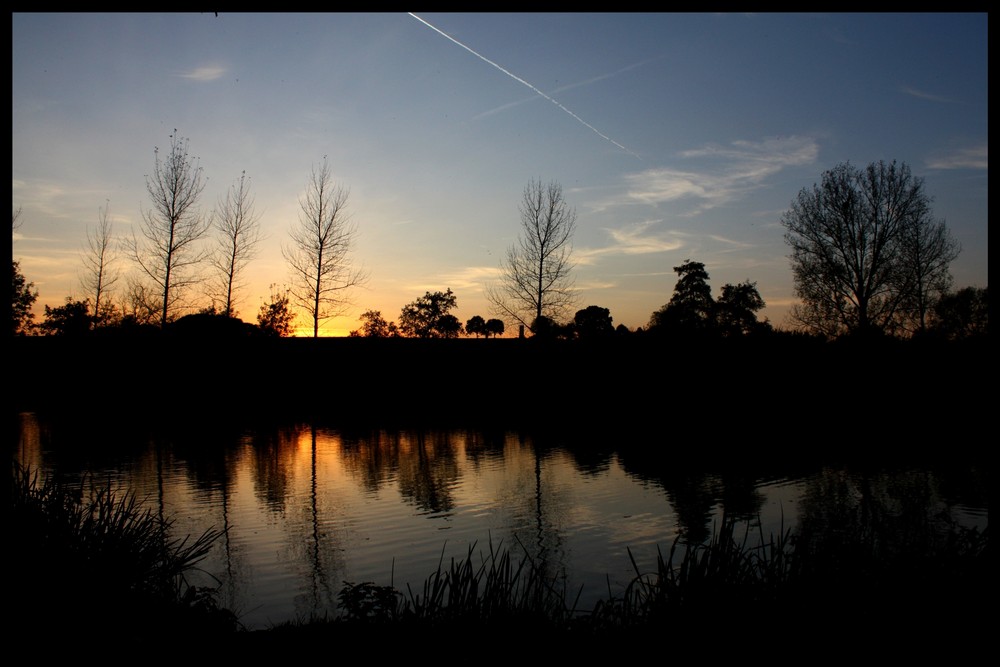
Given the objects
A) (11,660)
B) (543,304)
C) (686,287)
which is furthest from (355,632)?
(686,287)

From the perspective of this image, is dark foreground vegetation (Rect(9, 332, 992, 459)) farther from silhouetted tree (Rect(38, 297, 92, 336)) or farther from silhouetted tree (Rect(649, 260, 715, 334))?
silhouetted tree (Rect(649, 260, 715, 334))

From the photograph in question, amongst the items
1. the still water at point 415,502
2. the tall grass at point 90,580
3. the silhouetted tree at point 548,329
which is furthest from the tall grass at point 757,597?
the silhouetted tree at point 548,329

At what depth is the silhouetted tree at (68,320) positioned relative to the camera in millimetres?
43491

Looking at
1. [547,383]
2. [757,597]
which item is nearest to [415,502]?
[757,597]

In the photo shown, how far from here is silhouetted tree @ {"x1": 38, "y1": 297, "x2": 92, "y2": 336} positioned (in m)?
43.5

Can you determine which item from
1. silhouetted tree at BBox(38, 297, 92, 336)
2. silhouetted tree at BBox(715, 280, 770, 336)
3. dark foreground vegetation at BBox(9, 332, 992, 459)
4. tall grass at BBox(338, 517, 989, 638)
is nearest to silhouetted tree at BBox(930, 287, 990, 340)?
dark foreground vegetation at BBox(9, 332, 992, 459)

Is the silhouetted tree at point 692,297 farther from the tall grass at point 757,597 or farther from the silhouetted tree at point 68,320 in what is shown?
the tall grass at point 757,597

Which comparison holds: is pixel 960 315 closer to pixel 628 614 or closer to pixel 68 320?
pixel 628 614

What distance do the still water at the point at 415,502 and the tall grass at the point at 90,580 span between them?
63 centimetres

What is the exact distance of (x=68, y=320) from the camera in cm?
4653

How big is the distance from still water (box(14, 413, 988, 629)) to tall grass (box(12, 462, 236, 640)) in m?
0.63

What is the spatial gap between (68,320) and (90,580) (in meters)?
48.7

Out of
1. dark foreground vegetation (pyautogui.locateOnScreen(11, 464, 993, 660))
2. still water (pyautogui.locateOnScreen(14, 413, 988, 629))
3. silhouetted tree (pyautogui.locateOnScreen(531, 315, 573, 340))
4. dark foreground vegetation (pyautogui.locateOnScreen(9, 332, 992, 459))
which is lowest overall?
still water (pyautogui.locateOnScreen(14, 413, 988, 629))

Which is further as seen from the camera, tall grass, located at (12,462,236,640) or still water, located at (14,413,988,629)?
still water, located at (14,413,988,629)
